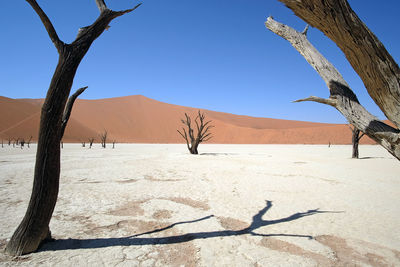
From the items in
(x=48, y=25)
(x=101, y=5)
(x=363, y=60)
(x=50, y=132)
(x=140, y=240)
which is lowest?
(x=140, y=240)

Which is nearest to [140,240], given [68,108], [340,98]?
[68,108]

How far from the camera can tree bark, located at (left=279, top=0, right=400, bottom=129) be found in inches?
59.7

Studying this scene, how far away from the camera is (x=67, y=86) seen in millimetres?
2344

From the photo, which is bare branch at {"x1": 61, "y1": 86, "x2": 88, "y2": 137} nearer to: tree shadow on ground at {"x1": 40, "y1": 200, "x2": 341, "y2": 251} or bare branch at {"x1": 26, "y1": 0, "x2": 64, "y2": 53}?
bare branch at {"x1": 26, "y1": 0, "x2": 64, "y2": 53}

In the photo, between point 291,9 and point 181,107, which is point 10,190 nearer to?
point 291,9

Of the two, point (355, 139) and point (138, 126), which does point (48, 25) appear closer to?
point (355, 139)

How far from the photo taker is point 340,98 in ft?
6.09

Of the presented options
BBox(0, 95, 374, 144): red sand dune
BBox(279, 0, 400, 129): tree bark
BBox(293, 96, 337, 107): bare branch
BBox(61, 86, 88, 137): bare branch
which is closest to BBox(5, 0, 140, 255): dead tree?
BBox(61, 86, 88, 137): bare branch

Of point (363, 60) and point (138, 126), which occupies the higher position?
point (138, 126)

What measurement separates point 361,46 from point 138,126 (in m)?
68.3

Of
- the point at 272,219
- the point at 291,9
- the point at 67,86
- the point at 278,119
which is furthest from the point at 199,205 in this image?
the point at 278,119

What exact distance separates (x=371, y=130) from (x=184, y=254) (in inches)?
88.9

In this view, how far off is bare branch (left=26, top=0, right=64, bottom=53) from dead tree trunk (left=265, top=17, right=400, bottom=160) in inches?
86.8

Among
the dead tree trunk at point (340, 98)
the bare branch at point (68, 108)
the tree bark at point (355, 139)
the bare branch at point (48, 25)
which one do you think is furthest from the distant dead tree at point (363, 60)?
the tree bark at point (355, 139)
